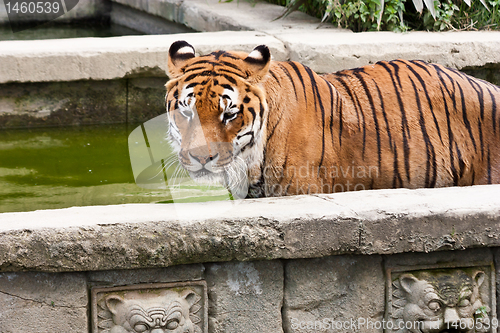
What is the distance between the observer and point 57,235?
2135 millimetres

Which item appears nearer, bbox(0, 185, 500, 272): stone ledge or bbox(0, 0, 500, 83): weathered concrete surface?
bbox(0, 185, 500, 272): stone ledge

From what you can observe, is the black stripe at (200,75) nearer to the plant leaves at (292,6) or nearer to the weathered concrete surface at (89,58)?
the weathered concrete surface at (89,58)

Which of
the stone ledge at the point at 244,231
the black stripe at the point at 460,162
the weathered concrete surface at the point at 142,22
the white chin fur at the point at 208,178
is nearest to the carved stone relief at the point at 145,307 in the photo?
the stone ledge at the point at 244,231

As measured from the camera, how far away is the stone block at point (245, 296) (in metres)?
2.38

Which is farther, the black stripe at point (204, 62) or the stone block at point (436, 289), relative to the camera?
the black stripe at point (204, 62)

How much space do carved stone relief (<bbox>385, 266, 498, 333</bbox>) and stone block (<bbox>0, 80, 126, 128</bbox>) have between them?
302 centimetres

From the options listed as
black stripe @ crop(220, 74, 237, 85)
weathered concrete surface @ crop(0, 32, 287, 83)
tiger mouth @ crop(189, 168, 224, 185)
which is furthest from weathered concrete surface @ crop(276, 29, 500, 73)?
tiger mouth @ crop(189, 168, 224, 185)

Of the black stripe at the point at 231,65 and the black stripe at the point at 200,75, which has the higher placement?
the black stripe at the point at 231,65

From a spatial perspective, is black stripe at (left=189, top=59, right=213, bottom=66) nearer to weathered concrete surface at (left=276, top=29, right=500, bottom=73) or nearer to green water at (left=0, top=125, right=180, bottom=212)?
green water at (left=0, top=125, right=180, bottom=212)

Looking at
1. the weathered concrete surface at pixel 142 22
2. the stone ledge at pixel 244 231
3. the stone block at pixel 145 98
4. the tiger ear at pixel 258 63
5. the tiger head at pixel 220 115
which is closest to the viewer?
the stone ledge at pixel 244 231

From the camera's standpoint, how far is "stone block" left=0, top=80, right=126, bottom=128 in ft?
14.9

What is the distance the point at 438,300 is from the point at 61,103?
3.35 meters

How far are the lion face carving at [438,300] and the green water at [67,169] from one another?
1.61m

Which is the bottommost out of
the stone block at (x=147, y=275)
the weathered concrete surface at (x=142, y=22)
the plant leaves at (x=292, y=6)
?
the stone block at (x=147, y=275)
